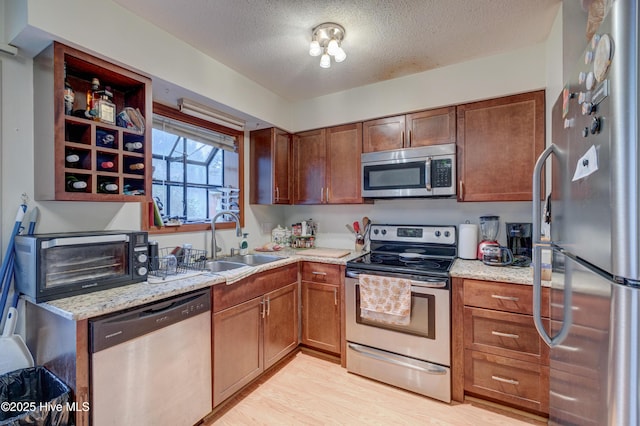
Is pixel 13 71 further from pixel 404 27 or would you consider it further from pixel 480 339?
pixel 480 339

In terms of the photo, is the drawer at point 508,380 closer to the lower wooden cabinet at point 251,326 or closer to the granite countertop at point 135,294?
the lower wooden cabinet at point 251,326

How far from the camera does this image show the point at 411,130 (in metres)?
2.44

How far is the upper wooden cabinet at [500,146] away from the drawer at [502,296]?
69 centimetres

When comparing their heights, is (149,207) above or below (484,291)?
above

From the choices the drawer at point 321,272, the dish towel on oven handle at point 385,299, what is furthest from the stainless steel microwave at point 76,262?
the dish towel on oven handle at point 385,299

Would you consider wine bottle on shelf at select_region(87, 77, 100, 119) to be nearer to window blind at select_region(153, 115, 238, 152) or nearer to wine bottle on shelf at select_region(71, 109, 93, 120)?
wine bottle on shelf at select_region(71, 109, 93, 120)

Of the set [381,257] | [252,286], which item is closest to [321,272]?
[381,257]

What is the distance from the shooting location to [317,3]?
158 centimetres

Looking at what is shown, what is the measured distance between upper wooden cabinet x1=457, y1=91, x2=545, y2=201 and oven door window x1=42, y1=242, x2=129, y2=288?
2400 mm

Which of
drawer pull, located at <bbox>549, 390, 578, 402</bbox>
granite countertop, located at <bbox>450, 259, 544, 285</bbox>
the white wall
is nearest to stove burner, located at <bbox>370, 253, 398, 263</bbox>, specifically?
the white wall

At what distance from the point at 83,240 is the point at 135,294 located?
1.27 feet

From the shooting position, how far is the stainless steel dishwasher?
1.24 metres

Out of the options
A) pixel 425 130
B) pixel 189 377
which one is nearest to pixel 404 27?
pixel 425 130

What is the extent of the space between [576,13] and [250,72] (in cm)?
211
